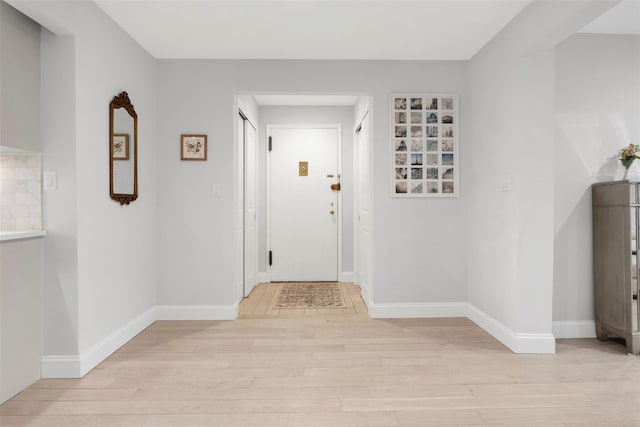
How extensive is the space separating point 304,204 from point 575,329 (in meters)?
3.35

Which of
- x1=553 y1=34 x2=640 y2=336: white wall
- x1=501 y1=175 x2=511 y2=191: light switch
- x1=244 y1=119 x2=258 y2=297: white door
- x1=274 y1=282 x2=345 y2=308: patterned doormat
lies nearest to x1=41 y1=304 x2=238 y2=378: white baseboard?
x1=274 y1=282 x2=345 y2=308: patterned doormat

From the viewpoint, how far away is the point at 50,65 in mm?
2412

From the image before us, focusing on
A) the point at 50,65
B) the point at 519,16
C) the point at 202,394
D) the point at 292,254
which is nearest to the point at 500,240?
the point at 519,16

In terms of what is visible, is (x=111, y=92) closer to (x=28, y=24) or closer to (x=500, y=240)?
(x=28, y=24)

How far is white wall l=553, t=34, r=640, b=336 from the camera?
3.12m

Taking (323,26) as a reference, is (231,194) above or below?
below

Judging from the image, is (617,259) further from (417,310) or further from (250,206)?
(250,206)

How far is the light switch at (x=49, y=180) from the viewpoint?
242 centimetres

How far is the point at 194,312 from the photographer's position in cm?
366

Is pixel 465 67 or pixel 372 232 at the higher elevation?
pixel 465 67

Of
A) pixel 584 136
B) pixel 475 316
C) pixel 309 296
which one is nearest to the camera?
pixel 584 136

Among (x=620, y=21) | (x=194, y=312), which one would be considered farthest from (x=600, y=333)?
(x=194, y=312)

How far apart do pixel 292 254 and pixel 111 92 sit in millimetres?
3137

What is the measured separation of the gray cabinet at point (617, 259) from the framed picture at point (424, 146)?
1.13 meters
